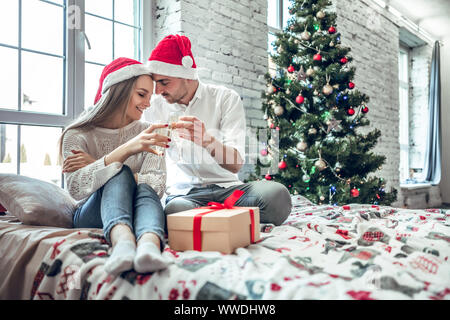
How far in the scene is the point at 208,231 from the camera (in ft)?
3.49

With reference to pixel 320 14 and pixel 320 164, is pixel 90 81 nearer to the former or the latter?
pixel 320 164

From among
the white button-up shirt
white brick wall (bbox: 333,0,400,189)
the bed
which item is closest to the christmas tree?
the white button-up shirt

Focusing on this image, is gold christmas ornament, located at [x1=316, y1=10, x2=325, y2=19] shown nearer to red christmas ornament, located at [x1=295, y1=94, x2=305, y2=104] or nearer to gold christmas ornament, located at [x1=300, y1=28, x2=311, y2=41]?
gold christmas ornament, located at [x1=300, y1=28, x2=311, y2=41]

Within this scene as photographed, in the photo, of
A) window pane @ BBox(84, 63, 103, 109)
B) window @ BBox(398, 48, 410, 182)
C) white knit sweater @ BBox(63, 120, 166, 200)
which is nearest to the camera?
white knit sweater @ BBox(63, 120, 166, 200)

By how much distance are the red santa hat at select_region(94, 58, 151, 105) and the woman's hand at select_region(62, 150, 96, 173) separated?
308 millimetres

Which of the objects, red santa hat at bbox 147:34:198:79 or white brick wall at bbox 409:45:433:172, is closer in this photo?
red santa hat at bbox 147:34:198:79

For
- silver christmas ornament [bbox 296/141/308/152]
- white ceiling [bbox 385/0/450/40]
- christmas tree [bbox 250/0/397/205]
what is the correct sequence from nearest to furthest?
christmas tree [bbox 250/0/397/205], silver christmas ornament [bbox 296/141/308/152], white ceiling [bbox 385/0/450/40]

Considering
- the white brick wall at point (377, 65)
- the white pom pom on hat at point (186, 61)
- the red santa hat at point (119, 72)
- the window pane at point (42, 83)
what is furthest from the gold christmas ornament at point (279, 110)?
the white brick wall at point (377, 65)

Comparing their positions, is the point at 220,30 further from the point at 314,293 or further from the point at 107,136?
the point at 314,293

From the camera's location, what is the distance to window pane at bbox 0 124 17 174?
6.45 ft

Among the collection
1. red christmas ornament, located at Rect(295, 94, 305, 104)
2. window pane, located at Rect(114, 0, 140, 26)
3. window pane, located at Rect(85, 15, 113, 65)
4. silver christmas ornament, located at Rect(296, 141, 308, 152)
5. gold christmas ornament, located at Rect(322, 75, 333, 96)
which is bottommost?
silver christmas ornament, located at Rect(296, 141, 308, 152)

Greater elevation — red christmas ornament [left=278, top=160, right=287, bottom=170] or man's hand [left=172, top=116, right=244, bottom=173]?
man's hand [left=172, top=116, right=244, bottom=173]

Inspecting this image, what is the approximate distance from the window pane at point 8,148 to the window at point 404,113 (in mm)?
5809
